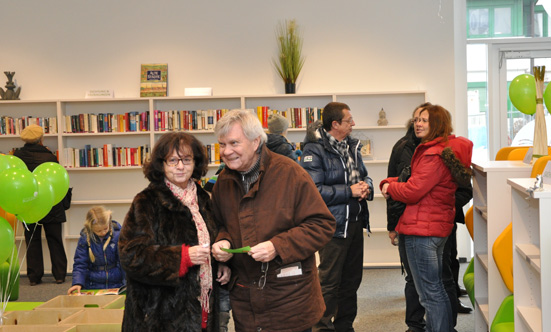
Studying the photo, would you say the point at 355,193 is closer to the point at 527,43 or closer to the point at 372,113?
the point at 372,113

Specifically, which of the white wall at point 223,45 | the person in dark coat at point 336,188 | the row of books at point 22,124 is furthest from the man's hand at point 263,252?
the row of books at point 22,124

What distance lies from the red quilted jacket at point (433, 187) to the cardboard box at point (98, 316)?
1.76 meters

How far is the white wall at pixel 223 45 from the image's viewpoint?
7120 millimetres

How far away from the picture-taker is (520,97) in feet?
12.1

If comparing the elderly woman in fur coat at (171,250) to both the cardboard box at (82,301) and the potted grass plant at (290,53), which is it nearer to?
the cardboard box at (82,301)

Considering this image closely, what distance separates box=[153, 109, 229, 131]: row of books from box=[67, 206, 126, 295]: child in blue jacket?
116 inches

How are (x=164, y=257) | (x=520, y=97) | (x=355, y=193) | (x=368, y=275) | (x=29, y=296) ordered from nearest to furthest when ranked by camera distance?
(x=164, y=257) → (x=520, y=97) → (x=355, y=193) → (x=29, y=296) → (x=368, y=275)

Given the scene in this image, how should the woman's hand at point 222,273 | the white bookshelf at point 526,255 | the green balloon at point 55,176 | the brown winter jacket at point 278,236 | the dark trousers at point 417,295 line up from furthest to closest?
the dark trousers at point 417,295
the green balloon at point 55,176
the white bookshelf at point 526,255
the woman's hand at point 222,273
the brown winter jacket at point 278,236

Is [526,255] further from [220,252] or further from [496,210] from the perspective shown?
[220,252]

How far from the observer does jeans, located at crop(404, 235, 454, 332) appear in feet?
12.3

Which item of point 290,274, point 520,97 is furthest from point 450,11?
point 290,274

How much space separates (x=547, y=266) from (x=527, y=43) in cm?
531

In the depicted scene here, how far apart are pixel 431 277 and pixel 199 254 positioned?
1.85 meters

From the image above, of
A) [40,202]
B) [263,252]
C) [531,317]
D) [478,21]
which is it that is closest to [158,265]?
[263,252]
